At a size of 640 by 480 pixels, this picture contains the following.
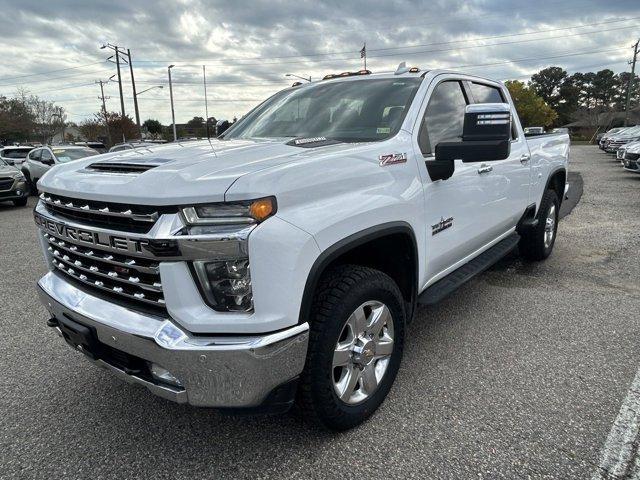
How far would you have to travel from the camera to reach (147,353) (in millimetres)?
1991

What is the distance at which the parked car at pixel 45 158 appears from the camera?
46.9 ft

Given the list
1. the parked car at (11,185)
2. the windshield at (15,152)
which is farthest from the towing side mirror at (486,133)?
the windshield at (15,152)

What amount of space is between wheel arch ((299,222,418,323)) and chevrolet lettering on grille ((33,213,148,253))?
715 mm

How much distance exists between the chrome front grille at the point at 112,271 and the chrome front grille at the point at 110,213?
0.41 feet

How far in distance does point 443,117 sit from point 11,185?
1219 cm

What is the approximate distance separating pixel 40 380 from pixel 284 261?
2.25 m

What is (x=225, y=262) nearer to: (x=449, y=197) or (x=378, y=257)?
→ (x=378, y=257)

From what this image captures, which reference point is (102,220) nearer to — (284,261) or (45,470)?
(284,261)

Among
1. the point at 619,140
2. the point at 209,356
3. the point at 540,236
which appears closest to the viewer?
the point at 209,356

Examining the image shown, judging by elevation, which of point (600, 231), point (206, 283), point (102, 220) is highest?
point (102, 220)

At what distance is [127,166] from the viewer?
226 cm

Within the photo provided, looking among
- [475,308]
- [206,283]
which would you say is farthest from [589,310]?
[206,283]

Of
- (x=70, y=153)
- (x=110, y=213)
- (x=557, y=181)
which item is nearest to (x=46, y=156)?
(x=70, y=153)

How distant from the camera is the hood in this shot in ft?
6.22
